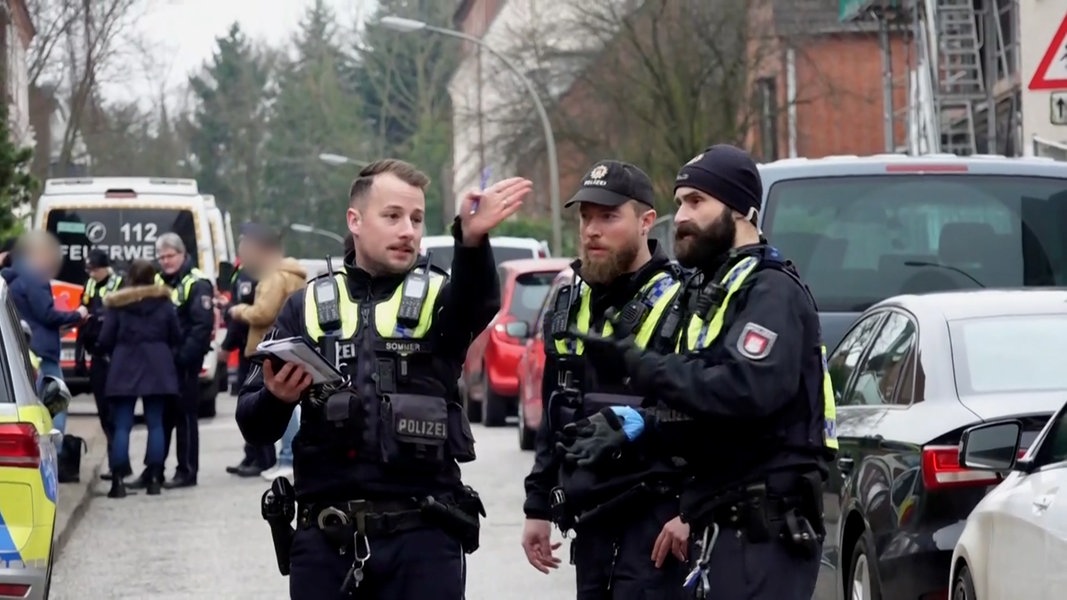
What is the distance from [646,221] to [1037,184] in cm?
479

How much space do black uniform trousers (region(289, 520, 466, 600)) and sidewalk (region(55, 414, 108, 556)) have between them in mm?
5007

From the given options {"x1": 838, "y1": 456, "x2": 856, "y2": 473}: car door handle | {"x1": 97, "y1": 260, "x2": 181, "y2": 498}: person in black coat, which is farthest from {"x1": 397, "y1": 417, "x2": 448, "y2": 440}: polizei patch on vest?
{"x1": 97, "y1": 260, "x2": 181, "y2": 498}: person in black coat

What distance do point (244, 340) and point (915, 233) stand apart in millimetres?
7293

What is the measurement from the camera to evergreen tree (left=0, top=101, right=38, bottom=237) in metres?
18.9

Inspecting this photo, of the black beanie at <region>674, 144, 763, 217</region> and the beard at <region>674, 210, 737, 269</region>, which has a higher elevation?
the black beanie at <region>674, 144, 763, 217</region>

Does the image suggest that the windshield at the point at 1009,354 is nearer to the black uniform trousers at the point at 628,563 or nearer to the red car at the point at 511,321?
the black uniform trousers at the point at 628,563

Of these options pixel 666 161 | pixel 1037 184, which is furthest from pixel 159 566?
pixel 666 161

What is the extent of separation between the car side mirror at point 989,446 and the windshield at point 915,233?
3.98 m

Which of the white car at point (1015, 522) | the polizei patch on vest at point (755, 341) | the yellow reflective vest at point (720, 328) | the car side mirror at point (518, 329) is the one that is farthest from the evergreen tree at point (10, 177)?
the polizei patch on vest at point (755, 341)

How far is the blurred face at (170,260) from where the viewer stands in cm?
1664

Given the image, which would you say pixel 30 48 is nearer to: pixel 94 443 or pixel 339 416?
pixel 94 443

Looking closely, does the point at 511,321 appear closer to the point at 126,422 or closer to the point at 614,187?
the point at 126,422

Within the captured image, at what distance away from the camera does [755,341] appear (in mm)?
4965

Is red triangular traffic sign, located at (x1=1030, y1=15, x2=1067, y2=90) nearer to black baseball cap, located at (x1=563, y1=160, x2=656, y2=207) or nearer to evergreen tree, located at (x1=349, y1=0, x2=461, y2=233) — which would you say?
black baseball cap, located at (x1=563, y1=160, x2=656, y2=207)
